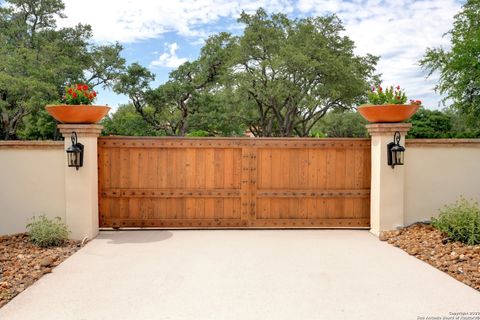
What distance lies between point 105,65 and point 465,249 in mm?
23632

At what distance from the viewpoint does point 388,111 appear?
6086 mm

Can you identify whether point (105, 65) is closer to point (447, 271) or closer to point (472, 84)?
point (472, 84)

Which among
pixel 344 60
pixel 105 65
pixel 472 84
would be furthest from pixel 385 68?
pixel 105 65

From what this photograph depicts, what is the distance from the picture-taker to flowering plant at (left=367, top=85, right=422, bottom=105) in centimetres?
616

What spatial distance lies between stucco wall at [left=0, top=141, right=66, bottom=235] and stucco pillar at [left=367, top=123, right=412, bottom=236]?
467cm

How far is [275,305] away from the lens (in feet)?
11.7

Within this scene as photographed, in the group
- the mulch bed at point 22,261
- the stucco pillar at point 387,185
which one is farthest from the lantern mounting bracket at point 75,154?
the stucco pillar at point 387,185

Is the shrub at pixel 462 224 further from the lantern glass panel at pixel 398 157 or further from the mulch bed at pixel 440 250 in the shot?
the lantern glass panel at pixel 398 157

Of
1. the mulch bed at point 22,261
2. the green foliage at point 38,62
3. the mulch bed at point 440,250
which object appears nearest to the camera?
the mulch bed at point 22,261

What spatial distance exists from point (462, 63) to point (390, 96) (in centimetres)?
1309

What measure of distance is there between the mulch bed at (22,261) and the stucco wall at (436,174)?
16.3ft

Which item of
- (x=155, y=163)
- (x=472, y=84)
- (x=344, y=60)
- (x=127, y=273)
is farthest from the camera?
(x=344, y=60)

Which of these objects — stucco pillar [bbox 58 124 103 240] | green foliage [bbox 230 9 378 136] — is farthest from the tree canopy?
stucco pillar [bbox 58 124 103 240]

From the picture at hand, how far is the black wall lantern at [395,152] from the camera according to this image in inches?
239
